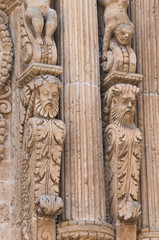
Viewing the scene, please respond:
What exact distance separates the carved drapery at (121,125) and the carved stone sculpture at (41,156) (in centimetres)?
59

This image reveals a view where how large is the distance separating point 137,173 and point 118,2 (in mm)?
1866

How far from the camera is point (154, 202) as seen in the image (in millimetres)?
9195

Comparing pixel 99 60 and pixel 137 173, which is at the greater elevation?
pixel 99 60

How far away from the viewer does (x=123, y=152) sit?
29.3 ft

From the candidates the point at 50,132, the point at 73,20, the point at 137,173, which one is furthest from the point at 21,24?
the point at 137,173

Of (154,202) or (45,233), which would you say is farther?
(154,202)

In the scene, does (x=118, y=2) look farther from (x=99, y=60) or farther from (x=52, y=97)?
(x=52, y=97)

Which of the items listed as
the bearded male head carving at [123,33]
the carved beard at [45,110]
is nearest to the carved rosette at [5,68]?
the carved beard at [45,110]

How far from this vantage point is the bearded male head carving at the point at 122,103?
9.05 m

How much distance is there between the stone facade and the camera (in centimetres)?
864

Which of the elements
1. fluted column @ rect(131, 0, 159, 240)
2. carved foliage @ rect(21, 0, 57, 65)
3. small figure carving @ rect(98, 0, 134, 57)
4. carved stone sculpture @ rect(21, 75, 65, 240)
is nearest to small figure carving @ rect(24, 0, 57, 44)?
carved foliage @ rect(21, 0, 57, 65)

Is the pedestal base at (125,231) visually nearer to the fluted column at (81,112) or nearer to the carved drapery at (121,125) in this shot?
the carved drapery at (121,125)

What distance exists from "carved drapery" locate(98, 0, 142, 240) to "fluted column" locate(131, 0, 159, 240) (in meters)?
0.27

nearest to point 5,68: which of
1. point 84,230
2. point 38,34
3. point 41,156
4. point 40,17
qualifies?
point 38,34
